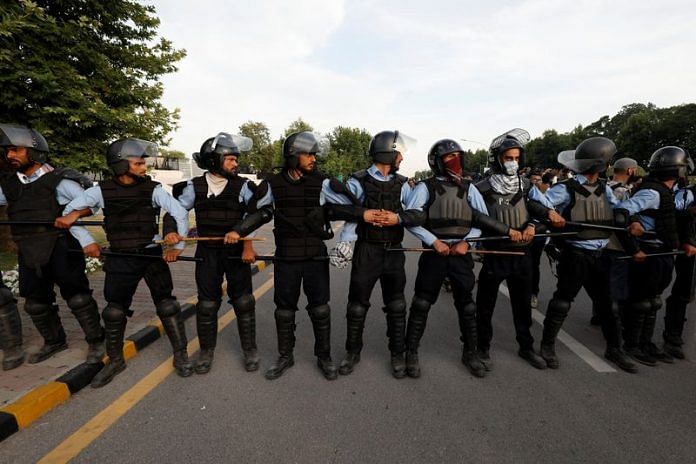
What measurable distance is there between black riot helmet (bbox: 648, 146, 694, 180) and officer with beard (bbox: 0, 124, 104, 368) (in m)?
5.25

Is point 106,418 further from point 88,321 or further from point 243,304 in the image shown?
point 243,304

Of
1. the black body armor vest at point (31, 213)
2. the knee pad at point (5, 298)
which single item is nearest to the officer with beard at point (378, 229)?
the black body armor vest at point (31, 213)

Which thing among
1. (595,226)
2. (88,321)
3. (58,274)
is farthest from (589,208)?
(58,274)

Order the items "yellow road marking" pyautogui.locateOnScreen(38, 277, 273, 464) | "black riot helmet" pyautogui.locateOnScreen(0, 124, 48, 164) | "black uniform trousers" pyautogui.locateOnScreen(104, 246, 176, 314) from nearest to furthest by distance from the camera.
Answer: "yellow road marking" pyautogui.locateOnScreen(38, 277, 273, 464)
"black riot helmet" pyautogui.locateOnScreen(0, 124, 48, 164)
"black uniform trousers" pyautogui.locateOnScreen(104, 246, 176, 314)

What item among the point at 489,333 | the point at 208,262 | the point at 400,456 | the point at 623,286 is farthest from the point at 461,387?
the point at 208,262

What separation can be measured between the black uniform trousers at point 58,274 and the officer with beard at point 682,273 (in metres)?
5.75

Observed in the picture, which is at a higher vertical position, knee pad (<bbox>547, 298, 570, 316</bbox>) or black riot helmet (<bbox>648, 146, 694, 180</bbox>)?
black riot helmet (<bbox>648, 146, 694, 180</bbox>)

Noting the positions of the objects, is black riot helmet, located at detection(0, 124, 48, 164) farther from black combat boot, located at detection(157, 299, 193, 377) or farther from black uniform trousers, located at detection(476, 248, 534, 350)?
black uniform trousers, located at detection(476, 248, 534, 350)

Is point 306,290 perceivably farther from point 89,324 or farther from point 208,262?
point 89,324

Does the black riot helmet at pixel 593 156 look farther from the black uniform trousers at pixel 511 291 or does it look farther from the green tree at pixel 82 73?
the green tree at pixel 82 73

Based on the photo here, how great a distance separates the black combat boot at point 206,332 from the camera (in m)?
3.34

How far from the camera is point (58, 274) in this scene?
10.9 feet

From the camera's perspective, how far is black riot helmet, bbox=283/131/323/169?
3.13m

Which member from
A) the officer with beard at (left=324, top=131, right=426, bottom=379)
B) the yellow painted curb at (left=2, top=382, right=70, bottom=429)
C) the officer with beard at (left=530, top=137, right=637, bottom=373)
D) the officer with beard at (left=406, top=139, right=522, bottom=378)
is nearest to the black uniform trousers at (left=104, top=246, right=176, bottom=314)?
the yellow painted curb at (left=2, top=382, right=70, bottom=429)
